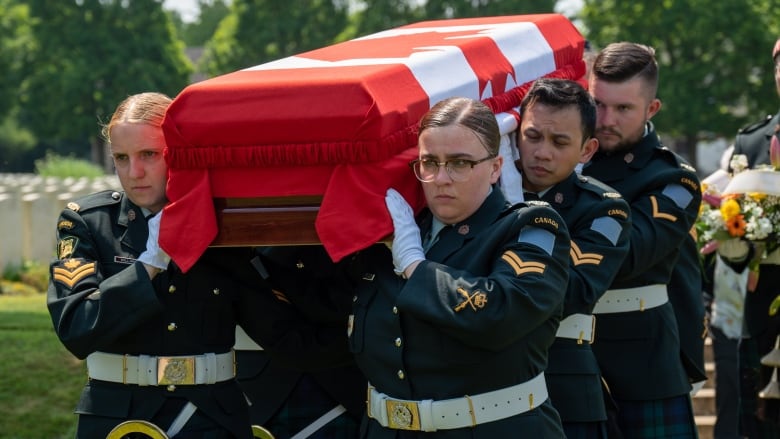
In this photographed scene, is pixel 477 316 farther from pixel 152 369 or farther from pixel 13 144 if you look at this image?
pixel 13 144

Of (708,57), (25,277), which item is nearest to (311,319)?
(25,277)

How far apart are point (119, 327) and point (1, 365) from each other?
4448mm

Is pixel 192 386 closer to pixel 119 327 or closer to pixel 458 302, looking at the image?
pixel 119 327

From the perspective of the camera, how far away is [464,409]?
140 inches

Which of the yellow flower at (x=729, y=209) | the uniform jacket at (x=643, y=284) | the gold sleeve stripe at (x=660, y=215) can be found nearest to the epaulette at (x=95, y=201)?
the uniform jacket at (x=643, y=284)

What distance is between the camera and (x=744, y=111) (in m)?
34.1

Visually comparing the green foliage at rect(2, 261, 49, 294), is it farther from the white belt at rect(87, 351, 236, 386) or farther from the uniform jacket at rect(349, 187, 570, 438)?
the uniform jacket at rect(349, 187, 570, 438)

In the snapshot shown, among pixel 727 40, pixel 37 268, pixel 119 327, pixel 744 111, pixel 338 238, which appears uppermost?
pixel 338 238

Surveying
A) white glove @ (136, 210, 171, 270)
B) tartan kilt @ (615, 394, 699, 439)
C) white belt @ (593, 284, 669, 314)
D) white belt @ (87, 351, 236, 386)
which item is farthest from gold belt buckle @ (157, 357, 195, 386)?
tartan kilt @ (615, 394, 699, 439)

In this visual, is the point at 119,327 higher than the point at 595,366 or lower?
higher

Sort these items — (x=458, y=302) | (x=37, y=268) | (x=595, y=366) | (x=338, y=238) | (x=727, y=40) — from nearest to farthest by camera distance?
(x=458, y=302) → (x=338, y=238) → (x=595, y=366) → (x=37, y=268) → (x=727, y=40)

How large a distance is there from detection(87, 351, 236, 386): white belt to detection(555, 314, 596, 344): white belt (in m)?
1.16

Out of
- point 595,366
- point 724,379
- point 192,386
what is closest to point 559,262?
point 595,366

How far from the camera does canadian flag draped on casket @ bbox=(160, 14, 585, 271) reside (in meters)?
3.70
